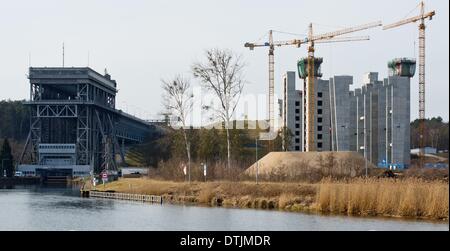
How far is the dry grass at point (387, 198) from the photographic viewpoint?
45991 millimetres

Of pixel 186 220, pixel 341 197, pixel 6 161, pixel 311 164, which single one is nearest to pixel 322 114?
pixel 6 161

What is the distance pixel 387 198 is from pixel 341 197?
13.3ft

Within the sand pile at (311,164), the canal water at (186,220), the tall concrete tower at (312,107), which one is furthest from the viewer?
the tall concrete tower at (312,107)

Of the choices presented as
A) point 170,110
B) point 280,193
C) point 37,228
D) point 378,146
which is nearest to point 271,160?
point 170,110

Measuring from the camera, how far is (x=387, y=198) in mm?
49281

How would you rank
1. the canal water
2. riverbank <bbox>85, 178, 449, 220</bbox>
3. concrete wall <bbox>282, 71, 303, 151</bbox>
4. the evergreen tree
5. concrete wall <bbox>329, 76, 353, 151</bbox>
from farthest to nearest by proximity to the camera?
concrete wall <bbox>282, 71, 303, 151</bbox>, the evergreen tree, concrete wall <bbox>329, 76, 353, 151</bbox>, riverbank <bbox>85, 178, 449, 220</bbox>, the canal water

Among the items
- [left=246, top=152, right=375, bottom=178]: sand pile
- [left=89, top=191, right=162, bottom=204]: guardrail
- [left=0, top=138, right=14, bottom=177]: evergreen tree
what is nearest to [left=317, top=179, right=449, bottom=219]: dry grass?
[left=246, top=152, right=375, bottom=178]: sand pile

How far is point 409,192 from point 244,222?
11835mm

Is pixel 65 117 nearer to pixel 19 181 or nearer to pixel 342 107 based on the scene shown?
pixel 19 181

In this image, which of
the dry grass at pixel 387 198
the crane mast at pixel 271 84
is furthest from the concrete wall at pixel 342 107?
the dry grass at pixel 387 198

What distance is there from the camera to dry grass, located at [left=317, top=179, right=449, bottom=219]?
45991 millimetres

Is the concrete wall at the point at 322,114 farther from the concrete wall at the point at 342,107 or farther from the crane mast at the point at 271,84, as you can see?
the crane mast at the point at 271,84

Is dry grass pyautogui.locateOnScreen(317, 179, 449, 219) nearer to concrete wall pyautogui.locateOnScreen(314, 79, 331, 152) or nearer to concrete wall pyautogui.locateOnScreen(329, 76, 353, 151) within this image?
concrete wall pyautogui.locateOnScreen(329, 76, 353, 151)

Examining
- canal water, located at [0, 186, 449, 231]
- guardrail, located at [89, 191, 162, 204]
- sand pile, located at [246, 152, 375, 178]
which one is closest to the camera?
canal water, located at [0, 186, 449, 231]
